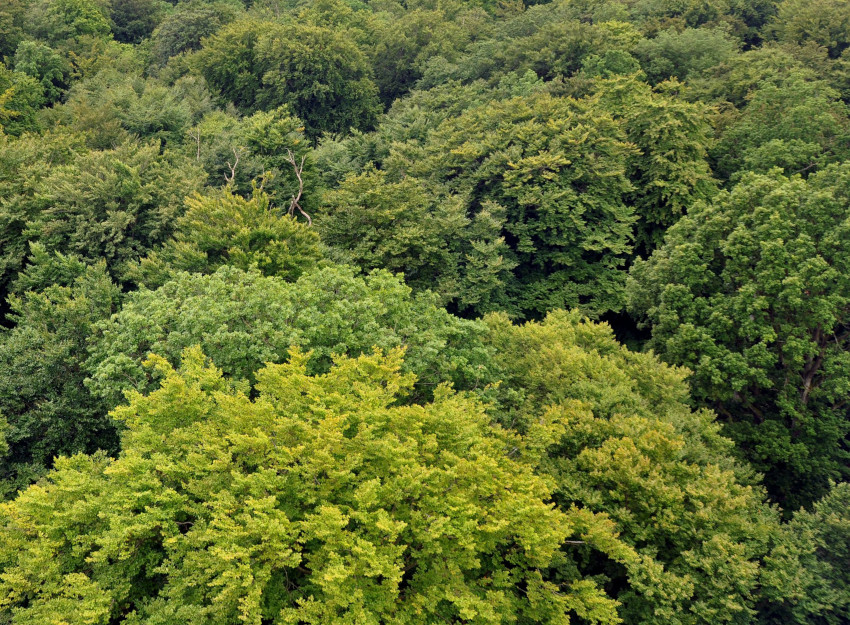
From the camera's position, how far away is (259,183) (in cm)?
2958

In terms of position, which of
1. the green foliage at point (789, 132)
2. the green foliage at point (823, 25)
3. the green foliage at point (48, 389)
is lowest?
the green foliage at point (48, 389)

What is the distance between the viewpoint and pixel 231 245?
1894 centimetres

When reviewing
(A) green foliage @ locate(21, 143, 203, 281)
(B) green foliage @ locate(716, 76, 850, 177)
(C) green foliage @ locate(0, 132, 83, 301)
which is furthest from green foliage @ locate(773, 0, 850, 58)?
(C) green foliage @ locate(0, 132, 83, 301)

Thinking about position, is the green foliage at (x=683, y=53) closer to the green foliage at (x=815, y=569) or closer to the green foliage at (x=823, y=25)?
the green foliage at (x=823, y=25)

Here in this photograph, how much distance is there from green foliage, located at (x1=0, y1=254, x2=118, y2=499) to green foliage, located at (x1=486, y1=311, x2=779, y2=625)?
12.5 meters

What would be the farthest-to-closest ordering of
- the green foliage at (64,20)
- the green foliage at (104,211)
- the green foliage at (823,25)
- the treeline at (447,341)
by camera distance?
the green foliage at (64,20) < the green foliage at (823,25) < the green foliage at (104,211) < the treeline at (447,341)

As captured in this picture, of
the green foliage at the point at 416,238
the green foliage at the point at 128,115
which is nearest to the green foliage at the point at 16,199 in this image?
the green foliage at the point at 128,115

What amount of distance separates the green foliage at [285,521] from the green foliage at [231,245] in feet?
23.0

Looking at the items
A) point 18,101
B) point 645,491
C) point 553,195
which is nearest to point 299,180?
point 553,195

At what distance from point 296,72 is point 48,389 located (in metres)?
33.4

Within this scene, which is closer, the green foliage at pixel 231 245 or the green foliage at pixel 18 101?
the green foliage at pixel 231 245

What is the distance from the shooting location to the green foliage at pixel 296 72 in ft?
139

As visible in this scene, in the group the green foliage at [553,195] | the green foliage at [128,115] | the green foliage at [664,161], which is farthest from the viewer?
the green foliage at [128,115]

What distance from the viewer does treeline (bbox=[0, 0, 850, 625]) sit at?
A: 10.2 meters
